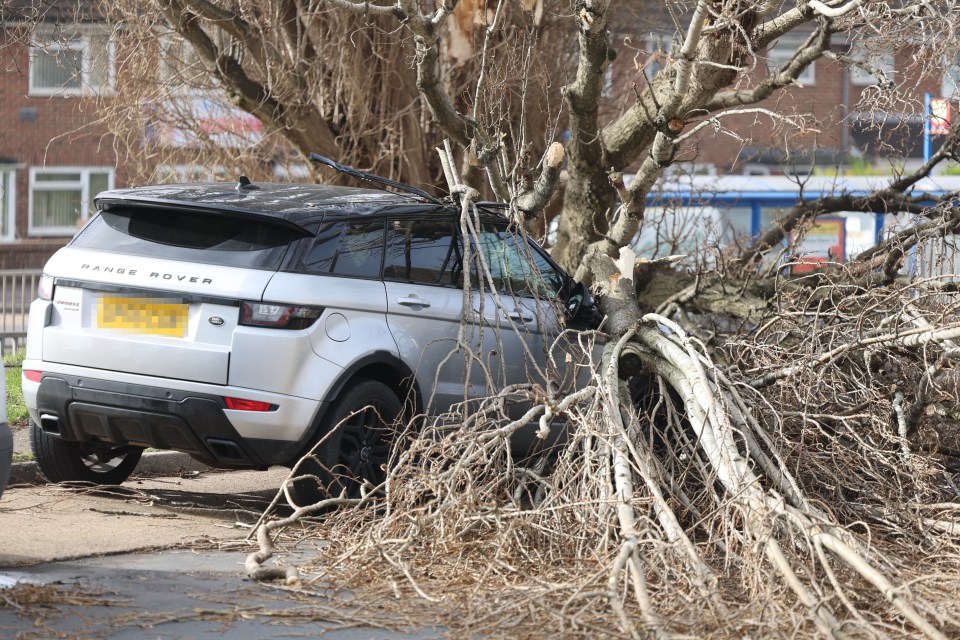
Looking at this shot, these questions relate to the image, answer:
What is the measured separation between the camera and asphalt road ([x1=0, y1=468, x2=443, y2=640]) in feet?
15.5

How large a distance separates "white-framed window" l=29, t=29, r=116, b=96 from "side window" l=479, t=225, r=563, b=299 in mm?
4022

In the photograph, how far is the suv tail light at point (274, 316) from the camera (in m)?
6.49

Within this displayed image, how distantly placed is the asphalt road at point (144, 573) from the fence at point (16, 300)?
8.02 metres

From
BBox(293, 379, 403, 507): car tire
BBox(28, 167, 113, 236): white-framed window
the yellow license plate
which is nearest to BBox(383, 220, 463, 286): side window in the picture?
BBox(293, 379, 403, 507): car tire

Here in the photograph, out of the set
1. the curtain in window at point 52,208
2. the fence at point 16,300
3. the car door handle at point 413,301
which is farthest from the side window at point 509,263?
the curtain in window at point 52,208

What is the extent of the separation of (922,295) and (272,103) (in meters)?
6.13

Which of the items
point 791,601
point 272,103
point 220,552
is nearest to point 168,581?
point 220,552

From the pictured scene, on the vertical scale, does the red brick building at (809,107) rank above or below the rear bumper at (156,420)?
above

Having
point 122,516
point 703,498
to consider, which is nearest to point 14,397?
point 122,516

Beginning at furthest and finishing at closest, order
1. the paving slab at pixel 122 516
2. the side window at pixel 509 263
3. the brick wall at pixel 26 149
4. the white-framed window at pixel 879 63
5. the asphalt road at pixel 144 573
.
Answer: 1. the brick wall at pixel 26 149
2. the white-framed window at pixel 879 63
3. the side window at pixel 509 263
4. the paving slab at pixel 122 516
5. the asphalt road at pixel 144 573

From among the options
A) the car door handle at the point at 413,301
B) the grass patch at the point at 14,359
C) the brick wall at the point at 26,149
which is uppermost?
the brick wall at the point at 26,149

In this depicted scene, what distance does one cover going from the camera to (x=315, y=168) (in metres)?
11.7

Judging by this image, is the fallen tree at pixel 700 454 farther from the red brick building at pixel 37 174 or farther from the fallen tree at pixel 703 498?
the red brick building at pixel 37 174

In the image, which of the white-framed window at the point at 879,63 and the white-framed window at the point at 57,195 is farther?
the white-framed window at the point at 57,195
